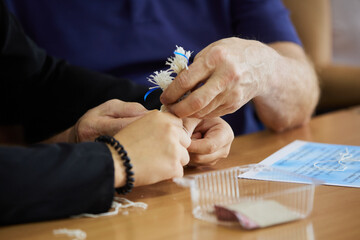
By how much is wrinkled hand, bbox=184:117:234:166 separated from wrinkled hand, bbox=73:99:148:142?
0.35ft

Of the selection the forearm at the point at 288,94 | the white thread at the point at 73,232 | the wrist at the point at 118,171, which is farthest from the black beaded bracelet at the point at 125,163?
the forearm at the point at 288,94

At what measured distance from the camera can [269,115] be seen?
1.27m

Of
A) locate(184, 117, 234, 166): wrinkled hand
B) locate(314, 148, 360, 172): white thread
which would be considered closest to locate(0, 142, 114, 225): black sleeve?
locate(184, 117, 234, 166): wrinkled hand

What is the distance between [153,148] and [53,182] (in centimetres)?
16

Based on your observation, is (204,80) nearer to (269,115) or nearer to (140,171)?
(140,171)

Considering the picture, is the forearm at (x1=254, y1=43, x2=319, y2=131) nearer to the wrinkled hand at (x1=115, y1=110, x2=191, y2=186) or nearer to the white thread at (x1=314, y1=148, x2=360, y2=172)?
the white thread at (x1=314, y1=148, x2=360, y2=172)

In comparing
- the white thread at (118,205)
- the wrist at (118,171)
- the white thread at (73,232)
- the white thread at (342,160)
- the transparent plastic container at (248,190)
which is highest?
the wrist at (118,171)

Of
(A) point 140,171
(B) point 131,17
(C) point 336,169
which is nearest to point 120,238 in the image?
(A) point 140,171

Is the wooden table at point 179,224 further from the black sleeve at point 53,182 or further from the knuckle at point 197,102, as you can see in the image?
the knuckle at point 197,102

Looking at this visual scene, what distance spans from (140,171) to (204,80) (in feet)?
0.74

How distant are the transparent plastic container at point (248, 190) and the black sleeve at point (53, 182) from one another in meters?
0.12

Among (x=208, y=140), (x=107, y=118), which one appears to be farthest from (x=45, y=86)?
(x=208, y=140)

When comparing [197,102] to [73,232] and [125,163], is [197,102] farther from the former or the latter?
[73,232]

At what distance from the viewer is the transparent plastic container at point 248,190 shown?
0.69m
